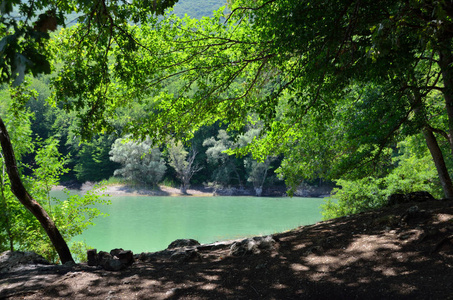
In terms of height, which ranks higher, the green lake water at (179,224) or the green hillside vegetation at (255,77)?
the green hillside vegetation at (255,77)

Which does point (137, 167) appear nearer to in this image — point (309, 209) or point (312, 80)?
point (309, 209)

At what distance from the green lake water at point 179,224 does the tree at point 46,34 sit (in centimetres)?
1024

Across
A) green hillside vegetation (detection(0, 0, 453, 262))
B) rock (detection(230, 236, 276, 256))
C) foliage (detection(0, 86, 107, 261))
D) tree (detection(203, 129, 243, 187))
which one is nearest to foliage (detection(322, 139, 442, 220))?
green hillside vegetation (detection(0, 0, 453, 262))

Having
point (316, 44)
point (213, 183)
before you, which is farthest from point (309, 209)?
point (316, 44)

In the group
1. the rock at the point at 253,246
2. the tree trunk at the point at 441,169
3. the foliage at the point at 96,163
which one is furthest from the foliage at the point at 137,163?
the rock at the point at 253,246

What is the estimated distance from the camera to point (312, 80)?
19.4ft

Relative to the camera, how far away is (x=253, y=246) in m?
5.29

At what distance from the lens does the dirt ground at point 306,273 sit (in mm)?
3514

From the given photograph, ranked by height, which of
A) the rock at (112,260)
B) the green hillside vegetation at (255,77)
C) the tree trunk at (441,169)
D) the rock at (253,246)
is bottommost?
the rock at (112,260)

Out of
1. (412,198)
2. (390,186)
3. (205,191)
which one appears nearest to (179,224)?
(390,186)

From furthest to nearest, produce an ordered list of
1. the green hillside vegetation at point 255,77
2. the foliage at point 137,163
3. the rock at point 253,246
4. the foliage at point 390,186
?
the foliage at point 137,163 → the foliage at point 390,186 → the rock at point 253,246 → the green hillside vegetation at point 255,77

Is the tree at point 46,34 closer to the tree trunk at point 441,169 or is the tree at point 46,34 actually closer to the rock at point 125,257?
the rock at point 125,257

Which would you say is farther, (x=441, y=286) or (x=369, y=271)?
(x=369, y=271)

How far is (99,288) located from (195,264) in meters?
1.47
